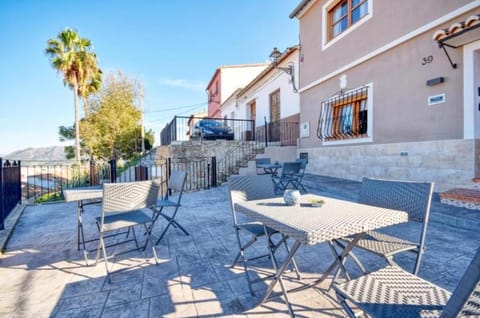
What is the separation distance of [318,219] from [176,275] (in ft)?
4.76

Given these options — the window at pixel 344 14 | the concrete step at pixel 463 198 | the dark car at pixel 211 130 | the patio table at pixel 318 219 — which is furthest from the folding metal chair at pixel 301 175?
the dark car at pixel 211 130

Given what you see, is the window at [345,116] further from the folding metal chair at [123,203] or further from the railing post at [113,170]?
the railing post at [113,170]

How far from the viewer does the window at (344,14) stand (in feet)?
20.1

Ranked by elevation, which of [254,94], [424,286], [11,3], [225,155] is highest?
[11,3]

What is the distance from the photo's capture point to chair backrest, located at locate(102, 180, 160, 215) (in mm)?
2152

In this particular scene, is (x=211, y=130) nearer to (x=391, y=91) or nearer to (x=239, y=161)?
(x=239, y=161)

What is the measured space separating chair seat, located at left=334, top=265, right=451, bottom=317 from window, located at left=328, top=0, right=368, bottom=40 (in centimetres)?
662

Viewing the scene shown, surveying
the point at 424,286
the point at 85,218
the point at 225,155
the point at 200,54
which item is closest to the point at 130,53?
the point at 200,54

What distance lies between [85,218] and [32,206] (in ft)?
6.82

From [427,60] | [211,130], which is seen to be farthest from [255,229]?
[211,130]

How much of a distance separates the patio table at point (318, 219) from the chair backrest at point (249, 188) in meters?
0.36

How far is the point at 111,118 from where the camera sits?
15586mm

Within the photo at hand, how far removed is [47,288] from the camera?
200 cm

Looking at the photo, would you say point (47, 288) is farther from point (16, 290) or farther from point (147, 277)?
point (147, 277)
